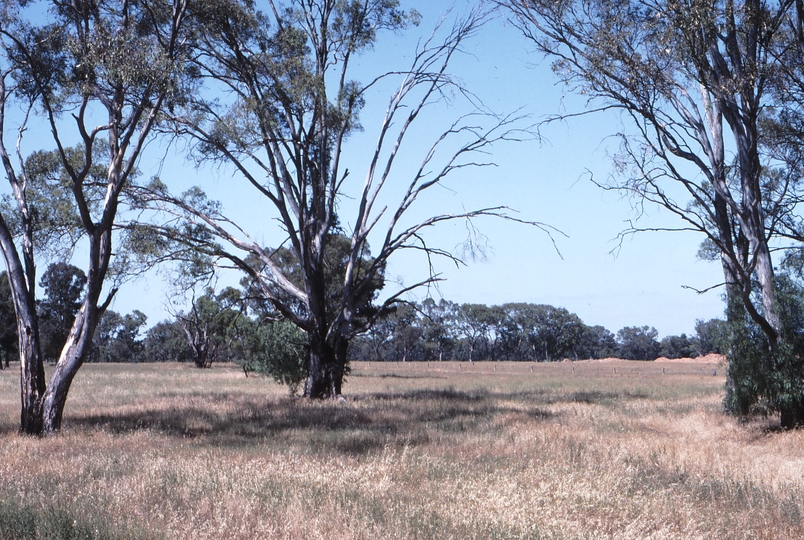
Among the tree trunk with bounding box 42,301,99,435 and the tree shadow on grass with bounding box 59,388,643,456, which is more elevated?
the tree trunk with bounding box 42,301,99,435

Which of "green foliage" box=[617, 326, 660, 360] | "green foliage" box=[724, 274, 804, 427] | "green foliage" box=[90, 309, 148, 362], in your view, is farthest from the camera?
"green foliage" box=[617, 326, 660, 360]

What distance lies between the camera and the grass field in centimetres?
657

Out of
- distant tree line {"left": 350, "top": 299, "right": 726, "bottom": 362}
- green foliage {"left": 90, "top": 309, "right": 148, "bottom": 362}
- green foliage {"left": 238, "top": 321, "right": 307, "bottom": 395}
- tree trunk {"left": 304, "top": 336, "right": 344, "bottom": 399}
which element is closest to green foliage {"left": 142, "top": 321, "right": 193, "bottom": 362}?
green foliage {"left": 90, "top": 309, "right": 148, "bottom": 362}

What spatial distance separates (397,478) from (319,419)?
7.16 m

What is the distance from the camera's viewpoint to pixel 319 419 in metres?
15.8

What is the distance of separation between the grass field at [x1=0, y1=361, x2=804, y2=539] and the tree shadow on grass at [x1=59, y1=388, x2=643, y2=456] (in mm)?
89

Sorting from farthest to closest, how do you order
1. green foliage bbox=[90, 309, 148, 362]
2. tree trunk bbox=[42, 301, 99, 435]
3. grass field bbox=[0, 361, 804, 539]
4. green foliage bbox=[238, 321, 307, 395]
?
green foliage bbox=[90, 309, 148, 362] < green foliage bbox=[238, 321, 307, 395] < tree trunk bbox=[42, 301, 99, 435] < grass field bbox=[0, 361, 804, 539]

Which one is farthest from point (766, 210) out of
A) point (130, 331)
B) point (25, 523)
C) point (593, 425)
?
point (130, 331)

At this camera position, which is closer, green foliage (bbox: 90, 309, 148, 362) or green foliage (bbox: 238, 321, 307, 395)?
green foliage (bbox: 238, 321, 307, 395)

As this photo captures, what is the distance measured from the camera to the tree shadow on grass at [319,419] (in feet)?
41.3

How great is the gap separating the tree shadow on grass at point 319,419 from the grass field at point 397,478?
0.09 metres

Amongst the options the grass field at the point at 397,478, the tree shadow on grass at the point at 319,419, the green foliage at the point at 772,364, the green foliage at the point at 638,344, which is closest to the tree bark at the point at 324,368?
the tree shadow on grass at the point at 319,419

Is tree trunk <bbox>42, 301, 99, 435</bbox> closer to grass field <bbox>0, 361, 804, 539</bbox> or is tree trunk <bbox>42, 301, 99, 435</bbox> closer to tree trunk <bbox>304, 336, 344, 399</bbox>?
grass field <bbox>0, 361, 804, 539</bbox>

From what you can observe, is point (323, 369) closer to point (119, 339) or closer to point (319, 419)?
point (319, 419)
